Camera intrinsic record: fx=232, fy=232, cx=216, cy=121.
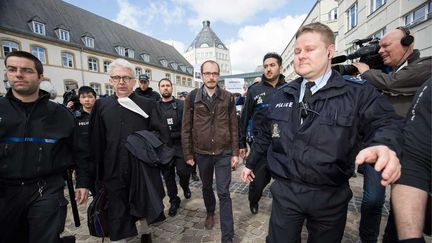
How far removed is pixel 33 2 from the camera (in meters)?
27.6

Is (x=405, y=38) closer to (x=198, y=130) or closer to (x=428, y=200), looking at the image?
(x=428, y=200)

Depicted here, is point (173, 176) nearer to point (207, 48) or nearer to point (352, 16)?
point (352, 16)

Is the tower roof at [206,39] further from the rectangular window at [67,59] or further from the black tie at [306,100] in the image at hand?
the black tie at [306,100]

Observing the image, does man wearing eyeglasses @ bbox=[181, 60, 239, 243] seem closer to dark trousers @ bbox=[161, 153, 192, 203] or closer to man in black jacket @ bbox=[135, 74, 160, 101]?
dark trousers @ bbox=[161, 153, 192, 203]

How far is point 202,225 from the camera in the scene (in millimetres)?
3648

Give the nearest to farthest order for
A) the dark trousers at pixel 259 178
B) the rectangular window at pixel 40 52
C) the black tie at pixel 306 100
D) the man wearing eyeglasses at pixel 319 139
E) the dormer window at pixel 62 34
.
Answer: the man wearing eyeglasses at pixel 319 139, the black tie at pixel 306 100, the dark trousers at pixel 259 178, the rectangular window at pixel 40 52, the dormer window at pixel 62 34

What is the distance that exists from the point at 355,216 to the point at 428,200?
3.01m

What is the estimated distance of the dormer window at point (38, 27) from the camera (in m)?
25.1

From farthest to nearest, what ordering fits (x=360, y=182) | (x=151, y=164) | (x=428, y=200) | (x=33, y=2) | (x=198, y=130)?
→ (x=33, y=2)
(x=360, y=182)
(x=198, y=130)
(x=151, y=164)
(x=428, y=200)

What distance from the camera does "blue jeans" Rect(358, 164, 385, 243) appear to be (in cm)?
251

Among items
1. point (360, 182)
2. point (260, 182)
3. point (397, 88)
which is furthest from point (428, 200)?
point (360, 182)

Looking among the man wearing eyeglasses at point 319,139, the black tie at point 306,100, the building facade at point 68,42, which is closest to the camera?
the man wearing eyeglasses at point 319,139

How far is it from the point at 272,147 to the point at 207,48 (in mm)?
83668

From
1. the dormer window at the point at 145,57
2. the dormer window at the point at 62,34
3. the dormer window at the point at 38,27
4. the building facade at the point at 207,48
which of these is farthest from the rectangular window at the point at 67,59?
the building facade at the point at 207,48
